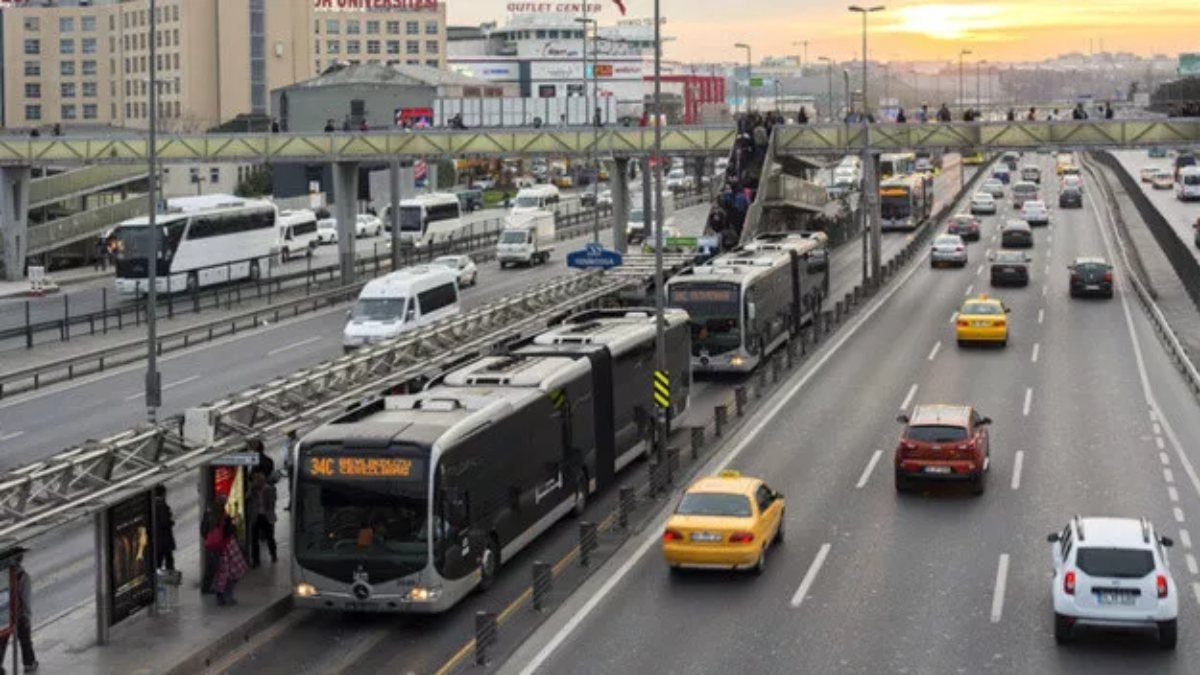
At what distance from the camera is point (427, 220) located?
106 meters

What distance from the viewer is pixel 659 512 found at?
34031 millimetres

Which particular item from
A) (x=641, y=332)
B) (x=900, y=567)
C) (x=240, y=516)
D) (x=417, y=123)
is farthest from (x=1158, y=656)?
(x=417, y=123)

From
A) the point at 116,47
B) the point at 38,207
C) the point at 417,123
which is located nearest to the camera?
the point at 38,207

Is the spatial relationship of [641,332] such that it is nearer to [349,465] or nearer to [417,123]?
[349,465]

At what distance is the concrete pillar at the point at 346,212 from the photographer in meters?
79.3

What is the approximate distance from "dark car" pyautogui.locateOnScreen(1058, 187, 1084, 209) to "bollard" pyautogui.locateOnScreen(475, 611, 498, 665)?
10419 cm

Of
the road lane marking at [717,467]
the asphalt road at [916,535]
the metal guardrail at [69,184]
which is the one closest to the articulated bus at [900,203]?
the road lane marking at [717,467]

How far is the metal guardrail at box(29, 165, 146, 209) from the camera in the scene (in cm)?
9962

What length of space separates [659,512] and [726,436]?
321 inches

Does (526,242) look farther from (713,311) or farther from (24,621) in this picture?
(24,621)

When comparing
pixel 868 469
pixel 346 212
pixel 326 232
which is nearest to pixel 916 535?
pixel 868 469

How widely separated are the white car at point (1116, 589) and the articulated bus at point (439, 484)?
8.27 meters

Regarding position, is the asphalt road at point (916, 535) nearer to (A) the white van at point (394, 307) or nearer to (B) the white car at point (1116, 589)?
(B) the white car at point (1116, 589)

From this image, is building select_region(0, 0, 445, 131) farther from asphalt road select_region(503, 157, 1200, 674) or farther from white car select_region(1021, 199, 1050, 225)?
asphalt road select_region(503, 157, 1200, 674)
